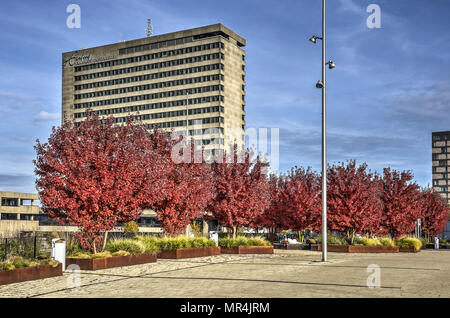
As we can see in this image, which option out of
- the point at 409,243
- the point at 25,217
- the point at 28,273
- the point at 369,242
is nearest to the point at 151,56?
the point at 25,217

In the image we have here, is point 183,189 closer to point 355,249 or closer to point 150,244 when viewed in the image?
point 150,244

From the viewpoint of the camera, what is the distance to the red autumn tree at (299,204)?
1341 inches

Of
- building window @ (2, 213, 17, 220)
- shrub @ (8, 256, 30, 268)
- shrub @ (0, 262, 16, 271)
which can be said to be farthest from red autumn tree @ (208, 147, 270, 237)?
building window @ (2, 213, 17, 220)

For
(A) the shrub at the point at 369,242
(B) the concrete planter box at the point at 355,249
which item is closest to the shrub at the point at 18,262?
(B) the concrete planter box at the point at 355,249

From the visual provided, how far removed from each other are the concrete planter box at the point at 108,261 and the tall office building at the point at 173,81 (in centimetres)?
9735

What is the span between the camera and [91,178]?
17812 millimetres

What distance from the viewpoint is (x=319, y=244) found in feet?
102

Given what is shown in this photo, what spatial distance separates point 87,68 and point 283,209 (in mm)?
117273

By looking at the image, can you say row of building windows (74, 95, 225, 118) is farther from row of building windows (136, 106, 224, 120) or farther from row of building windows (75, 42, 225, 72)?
row of building windows (75, 42, 225, 72)

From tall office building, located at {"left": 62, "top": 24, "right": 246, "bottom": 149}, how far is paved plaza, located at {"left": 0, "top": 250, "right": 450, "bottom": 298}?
3929 inches

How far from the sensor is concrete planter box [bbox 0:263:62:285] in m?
13.0
